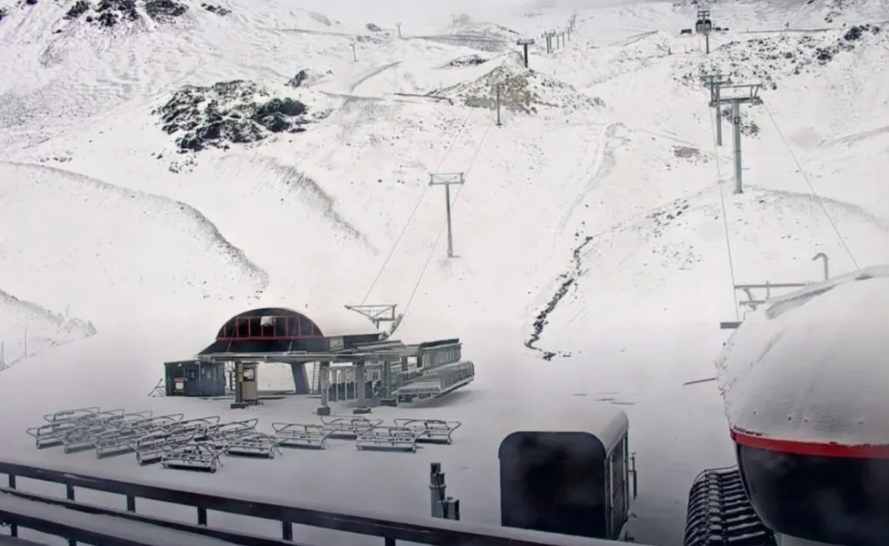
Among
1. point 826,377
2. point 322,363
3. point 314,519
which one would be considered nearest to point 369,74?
point 322,363

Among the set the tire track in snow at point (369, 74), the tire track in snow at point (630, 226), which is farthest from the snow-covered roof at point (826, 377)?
the tire track in snow at point (369, 74)

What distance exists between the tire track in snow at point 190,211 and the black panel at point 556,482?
1760 cm

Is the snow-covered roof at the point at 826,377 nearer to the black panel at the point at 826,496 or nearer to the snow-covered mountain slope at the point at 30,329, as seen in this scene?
the black panel at the point at 826,496

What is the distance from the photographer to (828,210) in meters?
18.2

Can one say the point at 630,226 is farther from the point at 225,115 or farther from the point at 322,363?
the point at 225,115

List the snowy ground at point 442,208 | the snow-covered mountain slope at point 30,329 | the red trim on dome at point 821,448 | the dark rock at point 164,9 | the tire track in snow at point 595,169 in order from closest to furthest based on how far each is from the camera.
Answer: the red trim on dome at point 821,448
the snowy ground at point 442,208
the snow-covered mountain slope at point 30,329
the tire track in snow at point 595,169
the dark rock at point 164,9

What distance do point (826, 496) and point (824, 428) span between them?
178 millimetres

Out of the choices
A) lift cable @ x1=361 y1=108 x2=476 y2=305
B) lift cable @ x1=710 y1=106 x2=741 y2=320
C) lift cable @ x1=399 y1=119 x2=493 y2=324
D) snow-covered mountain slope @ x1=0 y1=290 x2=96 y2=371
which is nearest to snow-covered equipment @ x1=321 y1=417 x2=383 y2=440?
lift cable @ x1=710 y1=106 x2=741 y2=320

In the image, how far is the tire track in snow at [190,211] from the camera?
75.4 ft

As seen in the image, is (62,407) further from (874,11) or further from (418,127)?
(874,11)

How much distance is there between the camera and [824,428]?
2203 mm

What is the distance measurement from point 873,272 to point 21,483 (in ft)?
22.3

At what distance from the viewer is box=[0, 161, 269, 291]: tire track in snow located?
2297cm

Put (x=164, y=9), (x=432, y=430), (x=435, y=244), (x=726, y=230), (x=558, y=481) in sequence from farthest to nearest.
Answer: (x=164, y=9) < (x=435, y=244) < (x=726, y=230) < (x=432, y=430) < (x=558, y=481)
